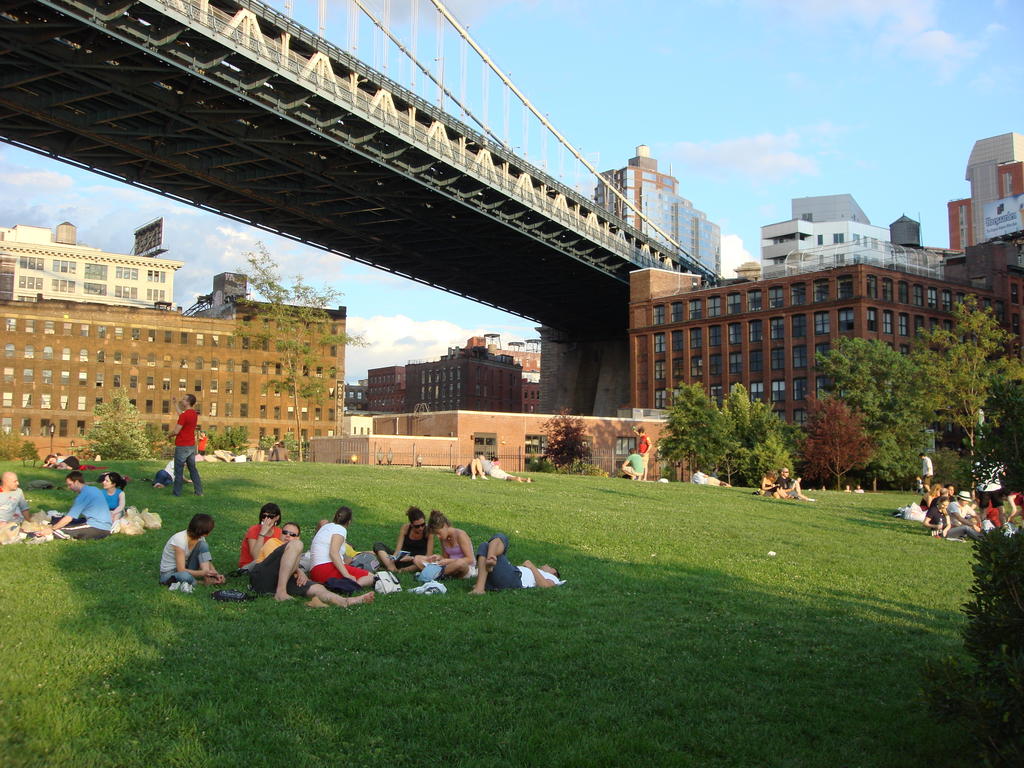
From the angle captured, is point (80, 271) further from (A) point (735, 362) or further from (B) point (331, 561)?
(B) point (331, 561)

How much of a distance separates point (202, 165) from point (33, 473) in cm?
4003

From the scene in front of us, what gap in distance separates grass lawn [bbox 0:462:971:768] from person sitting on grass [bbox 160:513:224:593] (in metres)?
0.32

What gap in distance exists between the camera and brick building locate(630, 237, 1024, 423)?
80.4 m

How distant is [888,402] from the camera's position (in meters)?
56.9

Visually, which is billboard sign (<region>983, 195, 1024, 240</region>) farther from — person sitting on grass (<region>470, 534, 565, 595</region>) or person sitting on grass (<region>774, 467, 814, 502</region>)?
person sitting on grass (<region>470, 534, 565, 595</region>)

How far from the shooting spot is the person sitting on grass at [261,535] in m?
12.4

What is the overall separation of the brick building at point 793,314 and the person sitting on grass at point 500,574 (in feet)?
229

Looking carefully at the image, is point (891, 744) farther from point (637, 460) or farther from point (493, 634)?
point (637, 460)

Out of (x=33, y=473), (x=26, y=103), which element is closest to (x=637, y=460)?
(x=33, y=473)

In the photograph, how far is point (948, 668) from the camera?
563 cm

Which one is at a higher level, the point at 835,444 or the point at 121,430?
the point at 121,430

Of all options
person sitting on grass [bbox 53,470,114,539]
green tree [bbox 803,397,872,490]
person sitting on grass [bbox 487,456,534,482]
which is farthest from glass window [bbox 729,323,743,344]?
person sitting on grass [bbox 53,470,114,539]

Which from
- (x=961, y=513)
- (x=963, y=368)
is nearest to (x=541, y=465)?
(x=963, y=368)

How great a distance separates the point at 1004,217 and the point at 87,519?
11391cm
